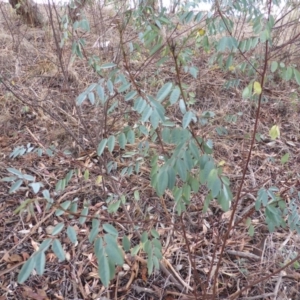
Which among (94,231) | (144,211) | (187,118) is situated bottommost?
(144,211)

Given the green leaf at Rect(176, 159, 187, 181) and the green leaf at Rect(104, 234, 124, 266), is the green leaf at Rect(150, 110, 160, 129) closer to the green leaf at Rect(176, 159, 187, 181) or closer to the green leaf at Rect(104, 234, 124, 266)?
the green leaf at Rect(176, 159, 187, 181)

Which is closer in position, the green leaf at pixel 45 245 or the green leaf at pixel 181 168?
the green leaf at pixel 45 245

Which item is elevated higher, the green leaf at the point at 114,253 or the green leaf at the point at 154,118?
the green leaf at the point at 154,118

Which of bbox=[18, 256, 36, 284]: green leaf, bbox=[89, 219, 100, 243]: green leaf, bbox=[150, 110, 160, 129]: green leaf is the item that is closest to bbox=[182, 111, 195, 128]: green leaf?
bbox=[150, 110, 160, 129]: green leaf

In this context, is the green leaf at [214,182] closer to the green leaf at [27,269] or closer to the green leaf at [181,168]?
the green leaf at [181,168]

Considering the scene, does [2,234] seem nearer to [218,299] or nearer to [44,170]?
[44,170]

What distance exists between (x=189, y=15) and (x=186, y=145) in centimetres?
58

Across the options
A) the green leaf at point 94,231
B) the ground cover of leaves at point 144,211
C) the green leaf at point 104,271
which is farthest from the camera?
the ground cover of leaves at point 144,211

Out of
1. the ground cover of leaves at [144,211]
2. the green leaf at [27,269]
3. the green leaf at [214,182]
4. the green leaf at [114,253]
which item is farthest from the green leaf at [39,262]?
the green leaf at [214,182]

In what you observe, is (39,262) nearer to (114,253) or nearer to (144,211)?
(114,253)

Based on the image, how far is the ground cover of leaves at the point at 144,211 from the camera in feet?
4.05

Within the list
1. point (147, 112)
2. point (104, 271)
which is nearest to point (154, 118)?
point (147, 112)

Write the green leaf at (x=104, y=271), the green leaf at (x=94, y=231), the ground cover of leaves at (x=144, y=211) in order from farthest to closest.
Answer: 1. the ground cover of leaves at (x=144, y=211)
2. the green leaf at (x=94, y=231)
3. the green leaf at (x=104, y=271)

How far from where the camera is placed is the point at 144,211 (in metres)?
1.55
